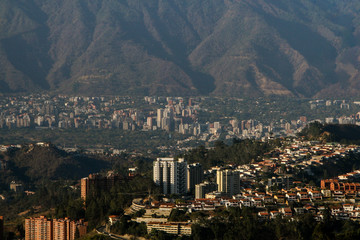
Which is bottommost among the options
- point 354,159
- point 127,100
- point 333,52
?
point 354,159

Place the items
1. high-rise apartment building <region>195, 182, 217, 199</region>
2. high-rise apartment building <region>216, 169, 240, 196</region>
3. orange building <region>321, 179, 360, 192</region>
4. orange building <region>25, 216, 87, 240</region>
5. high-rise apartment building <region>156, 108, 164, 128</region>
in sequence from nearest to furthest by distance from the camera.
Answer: orange building <region>25, 216, 87, 240</region>, orange building <region>321, 179, 360, 192</region>, high-rise apartment building <region>195, 182, 217, 199</region>, high-rise apartment building <region>216, 169, 240, 196</region>, high-rise apartment building <region>156, 108, 164, 128</region>

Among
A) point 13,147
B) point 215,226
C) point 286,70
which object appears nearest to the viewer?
point 215,226

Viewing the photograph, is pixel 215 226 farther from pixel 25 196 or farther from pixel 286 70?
pixel 286 70

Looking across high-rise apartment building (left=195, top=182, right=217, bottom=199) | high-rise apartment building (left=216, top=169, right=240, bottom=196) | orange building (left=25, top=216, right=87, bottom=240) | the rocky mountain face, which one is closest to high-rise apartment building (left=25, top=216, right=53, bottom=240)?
orange building (left=25, top=216, right=87, bottom=240)

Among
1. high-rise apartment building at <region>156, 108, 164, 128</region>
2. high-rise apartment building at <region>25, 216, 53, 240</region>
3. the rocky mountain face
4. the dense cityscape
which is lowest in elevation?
high-rise apartment building at <region>25, 216, 53, 240</region>

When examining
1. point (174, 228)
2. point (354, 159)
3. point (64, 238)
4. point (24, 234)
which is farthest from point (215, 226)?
point (354, 159)

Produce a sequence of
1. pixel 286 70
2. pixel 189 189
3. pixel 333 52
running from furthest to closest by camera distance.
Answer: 1. pixel 333 52
2. pixel 286 70
3. pixel 189 189

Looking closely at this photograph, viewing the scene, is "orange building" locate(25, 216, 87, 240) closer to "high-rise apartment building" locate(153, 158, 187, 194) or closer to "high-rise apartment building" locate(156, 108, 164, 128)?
"high-rise apartment building" locate(153, 158, 187, 194)

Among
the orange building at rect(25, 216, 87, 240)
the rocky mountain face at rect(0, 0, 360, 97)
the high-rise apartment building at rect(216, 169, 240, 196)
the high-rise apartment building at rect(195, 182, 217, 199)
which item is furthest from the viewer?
the rocky mountain face at rect(0, 0, 360, 97)
